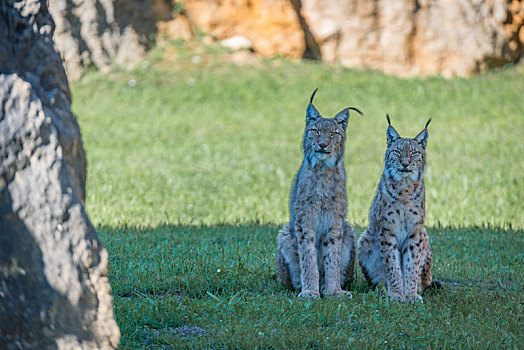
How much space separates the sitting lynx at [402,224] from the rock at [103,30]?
13838mm

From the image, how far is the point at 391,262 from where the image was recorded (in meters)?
6.29

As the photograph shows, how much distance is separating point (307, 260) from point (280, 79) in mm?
13095

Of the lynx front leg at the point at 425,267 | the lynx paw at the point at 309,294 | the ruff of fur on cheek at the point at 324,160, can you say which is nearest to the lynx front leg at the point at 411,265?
the lynx front leg at the point at 425,267

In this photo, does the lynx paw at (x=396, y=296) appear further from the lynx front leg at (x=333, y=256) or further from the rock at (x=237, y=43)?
the rock at (x=237, y=43)

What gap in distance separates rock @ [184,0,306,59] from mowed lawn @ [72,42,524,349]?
0.67 metres

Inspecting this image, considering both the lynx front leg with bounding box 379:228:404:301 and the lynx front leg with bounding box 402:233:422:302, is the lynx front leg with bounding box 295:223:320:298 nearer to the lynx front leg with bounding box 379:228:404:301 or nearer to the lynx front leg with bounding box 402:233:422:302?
the lynx front leg with bounding box 379:228:404:301

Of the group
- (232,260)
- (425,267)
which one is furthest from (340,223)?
(232,260)

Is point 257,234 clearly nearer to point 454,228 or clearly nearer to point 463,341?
point 454,228

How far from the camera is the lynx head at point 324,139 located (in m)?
6.36

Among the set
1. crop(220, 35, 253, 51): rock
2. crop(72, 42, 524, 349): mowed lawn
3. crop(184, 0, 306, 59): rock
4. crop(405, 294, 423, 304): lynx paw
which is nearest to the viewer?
crop(72, 42, 524, 349): mowed lawn

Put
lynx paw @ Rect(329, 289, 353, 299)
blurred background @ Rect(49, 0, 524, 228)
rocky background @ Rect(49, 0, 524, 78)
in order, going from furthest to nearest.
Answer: rocky background @ Rect(49, 0, 524, 78), blurred background @ Rect(49, 0, 524, 228), lynx paw @ Rect(329, 289, 353, 299)

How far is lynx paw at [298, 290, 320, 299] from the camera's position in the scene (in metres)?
6.11

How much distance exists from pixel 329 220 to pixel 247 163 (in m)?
7.56

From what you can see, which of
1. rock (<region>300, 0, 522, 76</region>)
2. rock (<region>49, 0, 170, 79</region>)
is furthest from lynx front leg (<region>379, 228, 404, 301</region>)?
rock (<region>49, 0, 170, 79</region>)
